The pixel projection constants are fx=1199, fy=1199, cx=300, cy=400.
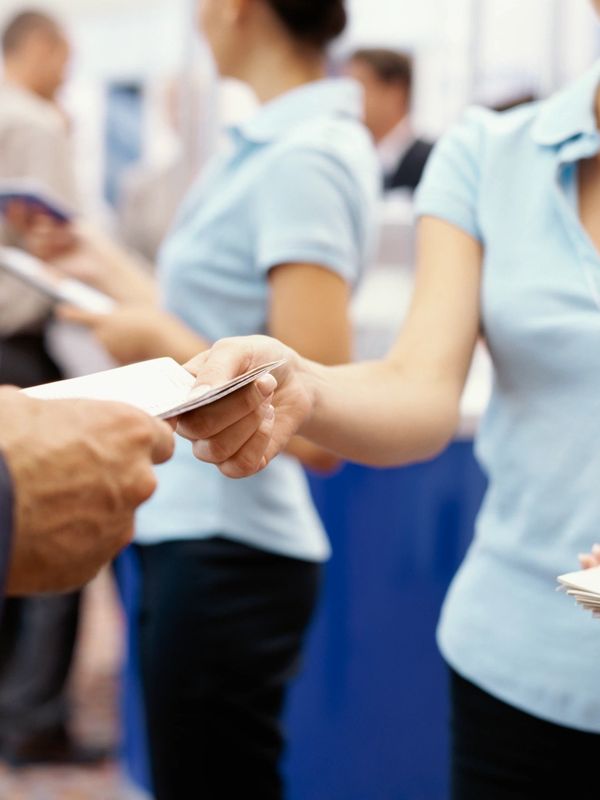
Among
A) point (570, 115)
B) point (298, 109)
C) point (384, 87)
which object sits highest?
point (570, 115)

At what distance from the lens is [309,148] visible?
1.51 metres

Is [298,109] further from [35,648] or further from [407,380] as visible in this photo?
[35,648]

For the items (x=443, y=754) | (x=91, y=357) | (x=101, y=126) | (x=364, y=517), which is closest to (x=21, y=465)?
(x=364, y=517)

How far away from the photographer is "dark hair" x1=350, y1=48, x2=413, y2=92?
4188 millimetres

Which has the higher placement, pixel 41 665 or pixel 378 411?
pixel 378 411

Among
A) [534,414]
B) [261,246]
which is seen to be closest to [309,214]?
[261,246]

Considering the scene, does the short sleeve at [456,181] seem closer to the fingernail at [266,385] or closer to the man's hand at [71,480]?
the fingernail at [266,385]

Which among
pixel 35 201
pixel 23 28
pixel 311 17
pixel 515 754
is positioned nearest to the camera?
pixel 515 754

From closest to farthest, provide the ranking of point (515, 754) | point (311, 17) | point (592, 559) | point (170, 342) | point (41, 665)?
point (592, 559) < point (515, 754) < point (170, 342) < point (311, 17) < point (41, 665)

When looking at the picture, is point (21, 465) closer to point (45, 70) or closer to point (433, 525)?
point (433, 525)

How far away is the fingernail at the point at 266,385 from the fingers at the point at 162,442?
0.31 ft

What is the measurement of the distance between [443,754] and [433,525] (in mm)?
439

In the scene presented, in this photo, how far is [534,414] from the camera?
105 cm

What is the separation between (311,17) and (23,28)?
2.30 meters
